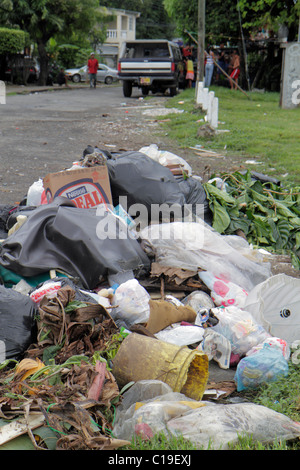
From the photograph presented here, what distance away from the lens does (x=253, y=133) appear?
11.0 m

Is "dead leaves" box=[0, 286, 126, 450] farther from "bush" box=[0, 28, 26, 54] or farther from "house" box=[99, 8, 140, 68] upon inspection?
"house" box=[99, 8, 140, 68]

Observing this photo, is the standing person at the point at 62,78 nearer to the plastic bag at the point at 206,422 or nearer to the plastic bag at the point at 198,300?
the plastic bag at the point at 198,300

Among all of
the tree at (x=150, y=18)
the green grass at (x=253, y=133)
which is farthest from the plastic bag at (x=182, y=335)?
the tree at (x=150, y=18)

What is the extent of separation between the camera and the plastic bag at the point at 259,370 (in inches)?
118

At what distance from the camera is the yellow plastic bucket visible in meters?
2.74

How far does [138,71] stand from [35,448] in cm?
1852

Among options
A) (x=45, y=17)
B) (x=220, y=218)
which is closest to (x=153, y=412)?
(x=220, y=218)

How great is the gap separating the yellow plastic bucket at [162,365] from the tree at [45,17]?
27677mm

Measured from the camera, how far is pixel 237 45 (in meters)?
24.1

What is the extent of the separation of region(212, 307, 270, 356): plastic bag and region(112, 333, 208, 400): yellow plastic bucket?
56 cm

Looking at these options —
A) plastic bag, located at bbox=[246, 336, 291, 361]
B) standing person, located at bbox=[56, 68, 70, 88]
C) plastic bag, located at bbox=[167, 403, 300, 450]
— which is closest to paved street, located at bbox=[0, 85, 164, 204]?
plastic bag, located at bbox=[246, 336, 291, 361]

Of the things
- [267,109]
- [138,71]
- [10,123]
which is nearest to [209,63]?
[138,71]

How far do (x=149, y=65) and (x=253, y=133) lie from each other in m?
9.38

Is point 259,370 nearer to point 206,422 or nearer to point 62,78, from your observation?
point 206,422
